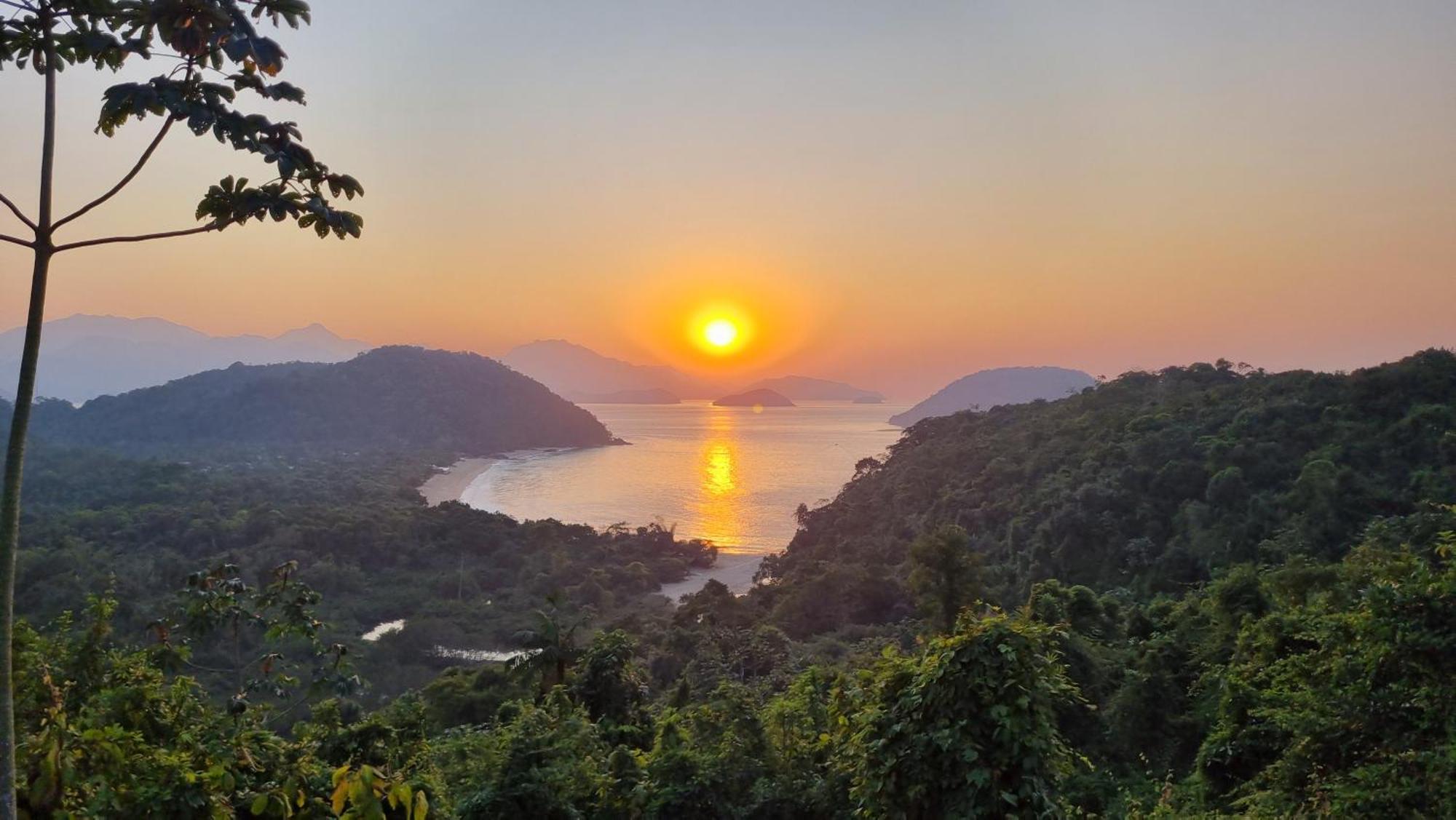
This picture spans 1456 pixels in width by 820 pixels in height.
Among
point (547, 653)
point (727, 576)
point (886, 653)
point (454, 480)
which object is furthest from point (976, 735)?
point (454, 480)

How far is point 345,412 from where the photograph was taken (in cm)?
12444

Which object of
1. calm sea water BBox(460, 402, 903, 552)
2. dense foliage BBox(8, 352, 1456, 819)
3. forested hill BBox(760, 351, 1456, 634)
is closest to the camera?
dense foliage BBox(8, 352, 1456, 819)

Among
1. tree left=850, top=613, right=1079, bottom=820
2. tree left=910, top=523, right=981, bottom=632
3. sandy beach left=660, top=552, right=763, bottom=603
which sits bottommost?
sandy beach left=660, top=552, right=763, bottom=603

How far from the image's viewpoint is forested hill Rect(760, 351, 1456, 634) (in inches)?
1010

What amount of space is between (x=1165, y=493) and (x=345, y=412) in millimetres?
124620

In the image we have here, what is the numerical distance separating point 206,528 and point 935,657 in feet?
Result: 180

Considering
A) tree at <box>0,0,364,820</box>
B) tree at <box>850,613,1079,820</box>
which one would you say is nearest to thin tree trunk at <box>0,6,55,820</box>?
tree at <box>0,0,364,820</box>

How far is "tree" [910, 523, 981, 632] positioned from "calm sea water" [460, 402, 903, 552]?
37629mm

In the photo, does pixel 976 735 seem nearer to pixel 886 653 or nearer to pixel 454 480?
pixel 886 653

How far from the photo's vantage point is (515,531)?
53.9 metres

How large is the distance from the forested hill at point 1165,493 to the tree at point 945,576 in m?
2.44

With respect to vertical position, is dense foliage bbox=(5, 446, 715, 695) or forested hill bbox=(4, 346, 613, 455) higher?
forested hill bbox=(4, 346, 613, 455)

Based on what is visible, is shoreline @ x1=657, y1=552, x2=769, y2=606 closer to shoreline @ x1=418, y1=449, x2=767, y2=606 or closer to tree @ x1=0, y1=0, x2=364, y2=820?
shoreline @ x1=418, y1=449, x2=767, y2=606

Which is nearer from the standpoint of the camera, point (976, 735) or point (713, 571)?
point (976, 735)
